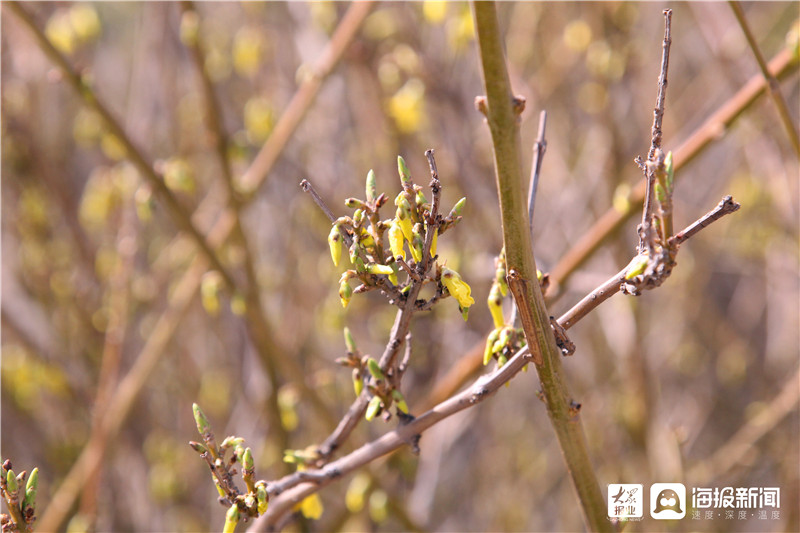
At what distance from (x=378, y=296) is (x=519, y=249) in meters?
2.44

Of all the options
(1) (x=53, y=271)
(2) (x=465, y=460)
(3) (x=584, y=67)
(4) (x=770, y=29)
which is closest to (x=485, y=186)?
(3) (x=584, y=67)

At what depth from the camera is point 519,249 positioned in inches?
35.1

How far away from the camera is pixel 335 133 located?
11.6 feet

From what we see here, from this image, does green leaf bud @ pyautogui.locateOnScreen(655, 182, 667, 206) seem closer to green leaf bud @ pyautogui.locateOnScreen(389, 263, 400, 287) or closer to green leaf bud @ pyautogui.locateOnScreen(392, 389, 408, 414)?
green leaf bud @ pyautogui.locateOnScreen(389, 263, 400, 287)

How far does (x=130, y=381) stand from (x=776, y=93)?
7.20 ft

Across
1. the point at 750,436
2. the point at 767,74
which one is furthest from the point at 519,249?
the point at 750,436

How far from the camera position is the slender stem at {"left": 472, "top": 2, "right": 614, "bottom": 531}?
2.72 feet

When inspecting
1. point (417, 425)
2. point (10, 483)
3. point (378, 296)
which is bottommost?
point (10, 483)

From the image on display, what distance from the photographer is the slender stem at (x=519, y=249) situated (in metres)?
0.83

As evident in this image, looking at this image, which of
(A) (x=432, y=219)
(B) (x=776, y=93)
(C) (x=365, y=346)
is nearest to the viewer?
(A) (x=432, y=219)

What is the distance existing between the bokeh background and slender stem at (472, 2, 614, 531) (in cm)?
124

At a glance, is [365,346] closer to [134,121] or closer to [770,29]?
[134,121]
